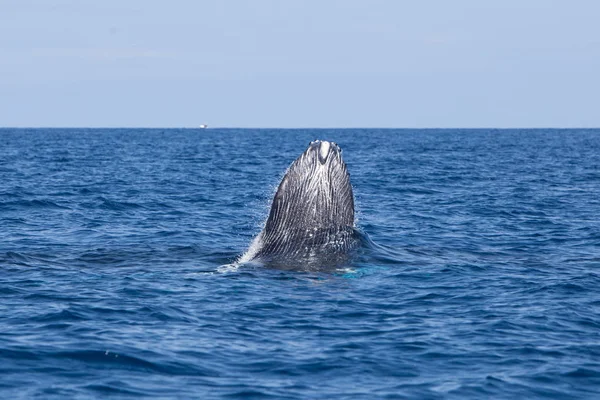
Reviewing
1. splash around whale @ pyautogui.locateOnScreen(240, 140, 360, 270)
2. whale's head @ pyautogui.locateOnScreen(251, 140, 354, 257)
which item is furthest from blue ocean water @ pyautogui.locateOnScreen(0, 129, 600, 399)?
whale's head @ pyautogui.locateOnScreen(251, 140, 354, 257)

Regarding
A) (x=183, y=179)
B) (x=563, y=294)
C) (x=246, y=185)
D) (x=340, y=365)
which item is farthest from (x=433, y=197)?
(x=340, y=365)

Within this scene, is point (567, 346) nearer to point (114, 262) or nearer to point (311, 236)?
point (311, 236)

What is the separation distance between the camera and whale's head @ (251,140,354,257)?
754 inches

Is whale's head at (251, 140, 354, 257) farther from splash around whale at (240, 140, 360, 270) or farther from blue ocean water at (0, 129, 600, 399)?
blue ocean water at (0, 129, 600, 399)

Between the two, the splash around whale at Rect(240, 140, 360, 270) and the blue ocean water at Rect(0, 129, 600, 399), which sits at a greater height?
the splash around whale at Rect(240, 140, 360, 270)

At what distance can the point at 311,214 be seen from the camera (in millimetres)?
19375

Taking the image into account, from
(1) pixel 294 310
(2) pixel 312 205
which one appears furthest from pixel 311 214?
(1) pixel 294 310

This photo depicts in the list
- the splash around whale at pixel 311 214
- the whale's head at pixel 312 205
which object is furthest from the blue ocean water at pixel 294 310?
the whale's head at pixel 312 205

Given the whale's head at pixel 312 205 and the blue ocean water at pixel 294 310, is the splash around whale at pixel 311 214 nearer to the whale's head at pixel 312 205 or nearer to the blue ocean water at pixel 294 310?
the whale's head at pixel 312 205

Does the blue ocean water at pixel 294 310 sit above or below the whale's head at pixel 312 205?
below

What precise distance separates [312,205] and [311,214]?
0.19 metres

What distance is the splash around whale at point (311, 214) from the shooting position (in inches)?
754

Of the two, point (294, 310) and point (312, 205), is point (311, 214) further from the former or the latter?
point (294, 310)

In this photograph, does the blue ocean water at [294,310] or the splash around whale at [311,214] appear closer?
the blue ocean water at [294,310]
